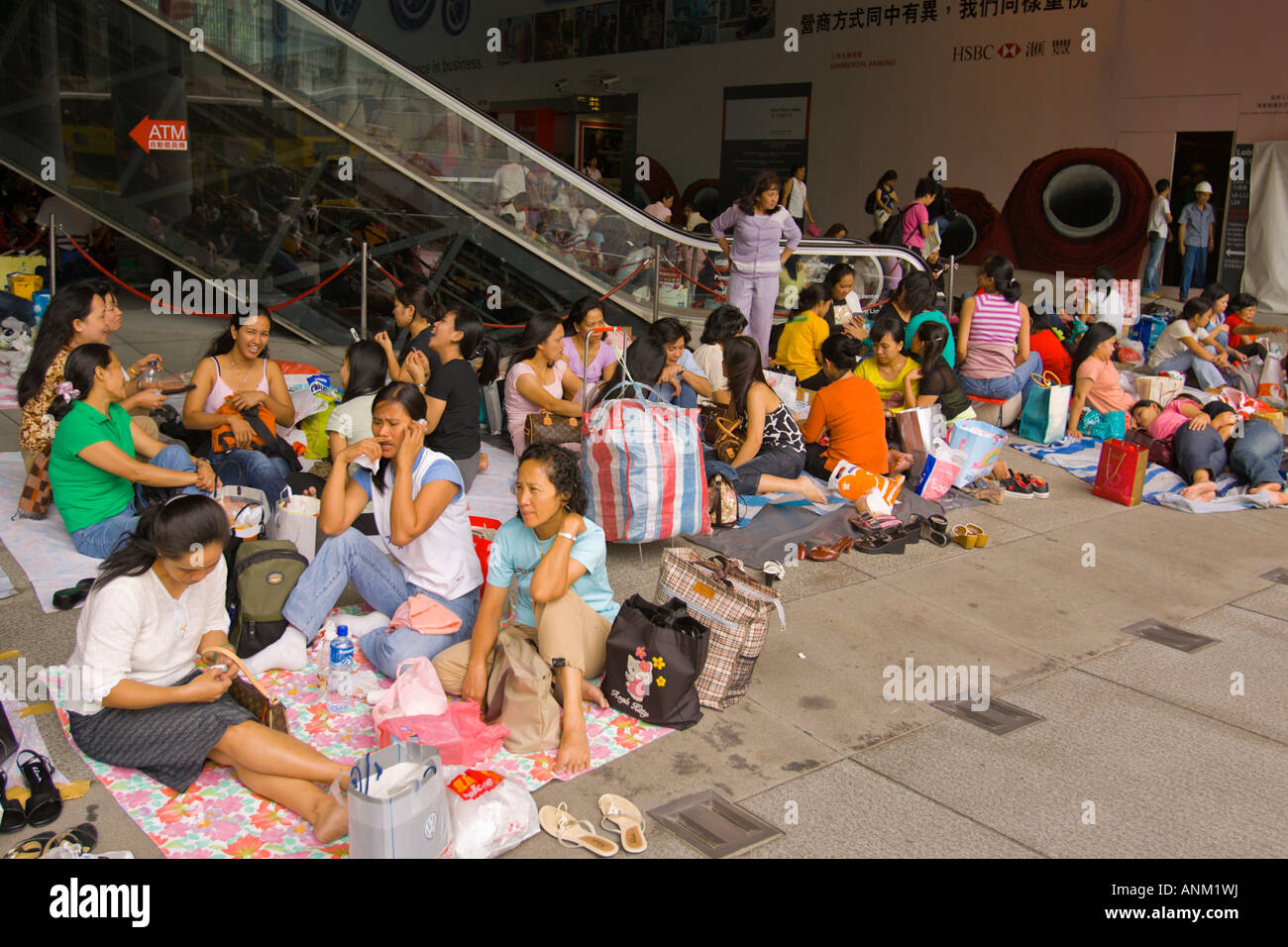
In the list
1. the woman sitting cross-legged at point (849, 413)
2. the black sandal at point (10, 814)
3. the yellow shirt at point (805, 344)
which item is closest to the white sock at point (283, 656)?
the black sandal at point (10, 814)

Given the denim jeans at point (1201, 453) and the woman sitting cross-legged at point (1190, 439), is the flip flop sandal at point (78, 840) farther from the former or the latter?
the denim jeans at point (1201, 453)

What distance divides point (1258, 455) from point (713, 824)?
5.95 m

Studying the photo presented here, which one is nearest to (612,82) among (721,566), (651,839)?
(721,566)

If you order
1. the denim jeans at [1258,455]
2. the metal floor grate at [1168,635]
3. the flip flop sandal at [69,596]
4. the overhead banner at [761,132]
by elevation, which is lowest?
the metal floor grate at [1168,635]

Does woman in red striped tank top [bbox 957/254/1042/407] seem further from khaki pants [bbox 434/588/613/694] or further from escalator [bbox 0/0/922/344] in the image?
khaki pants [bbox 434/588/613/694]

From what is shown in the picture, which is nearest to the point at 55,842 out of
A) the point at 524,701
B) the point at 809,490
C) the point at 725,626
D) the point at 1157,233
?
the point at 524,701

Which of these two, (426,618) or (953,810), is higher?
(426,618)

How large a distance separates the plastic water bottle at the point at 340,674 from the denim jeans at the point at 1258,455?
633 cm

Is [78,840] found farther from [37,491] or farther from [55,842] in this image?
[37,491]

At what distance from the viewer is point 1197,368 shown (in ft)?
32.7

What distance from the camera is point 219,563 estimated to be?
3.90 metres

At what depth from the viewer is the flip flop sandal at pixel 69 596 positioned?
4.82 m

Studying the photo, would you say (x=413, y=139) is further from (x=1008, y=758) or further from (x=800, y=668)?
(x=1008, y=758)

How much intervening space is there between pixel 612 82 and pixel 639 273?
1198 cm
